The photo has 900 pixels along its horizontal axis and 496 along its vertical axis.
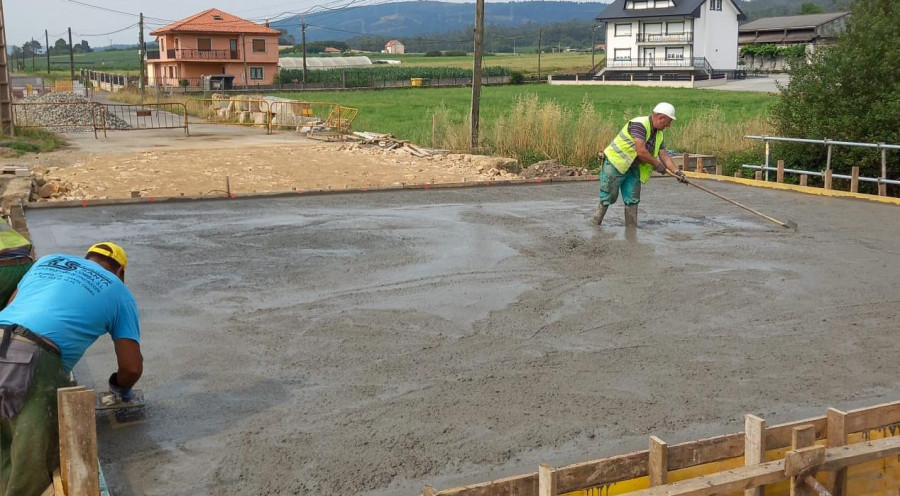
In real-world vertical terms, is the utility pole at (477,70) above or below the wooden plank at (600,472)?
above

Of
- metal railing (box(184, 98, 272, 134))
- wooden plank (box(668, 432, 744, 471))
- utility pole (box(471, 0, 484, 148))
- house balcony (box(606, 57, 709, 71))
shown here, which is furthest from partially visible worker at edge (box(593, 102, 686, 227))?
house balcony (box(606, 57, 709, 71))

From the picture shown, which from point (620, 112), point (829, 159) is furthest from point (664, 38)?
point (829, 159)

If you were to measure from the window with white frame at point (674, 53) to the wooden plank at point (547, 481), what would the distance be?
225ft

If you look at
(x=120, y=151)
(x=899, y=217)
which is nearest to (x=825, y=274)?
(x=899, y=217)

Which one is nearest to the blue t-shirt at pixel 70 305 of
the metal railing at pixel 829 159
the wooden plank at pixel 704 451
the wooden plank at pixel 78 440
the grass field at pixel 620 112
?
the wooden plank at pixel 78 440

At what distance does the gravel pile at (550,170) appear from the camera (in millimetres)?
15609

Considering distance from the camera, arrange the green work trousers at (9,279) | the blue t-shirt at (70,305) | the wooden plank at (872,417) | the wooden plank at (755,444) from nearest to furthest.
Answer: the wooden plank at (755,444) → the blue t-shirt at (70,305) → the wooden plank at (872,417) → the green work trousers at (9,279)

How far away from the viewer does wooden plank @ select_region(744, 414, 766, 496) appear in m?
3.75

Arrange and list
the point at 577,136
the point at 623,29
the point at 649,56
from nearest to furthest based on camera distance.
Result: 1. the point at 577,136
2. the point at 649,56
3. the point at 623,29

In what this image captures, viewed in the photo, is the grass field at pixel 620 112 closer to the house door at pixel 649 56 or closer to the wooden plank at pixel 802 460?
the wooden plank at pixel 802 460

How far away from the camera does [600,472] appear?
3.70 metres

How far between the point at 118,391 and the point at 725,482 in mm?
3135

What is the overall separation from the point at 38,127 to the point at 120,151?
5667 mm

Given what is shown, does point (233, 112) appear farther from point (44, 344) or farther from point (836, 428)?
point (836, 428)
